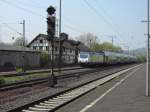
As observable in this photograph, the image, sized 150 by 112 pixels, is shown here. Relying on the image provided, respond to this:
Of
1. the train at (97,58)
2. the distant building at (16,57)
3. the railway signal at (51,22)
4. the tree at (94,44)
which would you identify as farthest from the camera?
the tree at (94,44)

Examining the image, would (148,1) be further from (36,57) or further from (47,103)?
(36,57)

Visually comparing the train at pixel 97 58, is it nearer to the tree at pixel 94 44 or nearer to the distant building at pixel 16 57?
the distant building at pixel 16 57

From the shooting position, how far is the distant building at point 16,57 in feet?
214

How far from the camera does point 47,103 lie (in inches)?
621

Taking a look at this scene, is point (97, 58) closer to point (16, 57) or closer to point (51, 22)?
point (16, 57)

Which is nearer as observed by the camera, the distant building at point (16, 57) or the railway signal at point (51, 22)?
the railway signal at point (51, 22)

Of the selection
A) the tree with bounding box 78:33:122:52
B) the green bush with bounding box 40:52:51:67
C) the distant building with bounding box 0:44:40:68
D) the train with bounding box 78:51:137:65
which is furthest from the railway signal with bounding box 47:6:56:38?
the tree with bounding box 78:33:122:52

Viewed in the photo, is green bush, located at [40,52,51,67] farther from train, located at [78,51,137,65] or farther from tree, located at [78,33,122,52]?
tree, located at [78,33,122,52]

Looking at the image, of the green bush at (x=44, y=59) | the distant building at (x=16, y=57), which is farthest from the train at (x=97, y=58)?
the green bush at (x=44, y=59)

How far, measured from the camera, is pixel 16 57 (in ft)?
231

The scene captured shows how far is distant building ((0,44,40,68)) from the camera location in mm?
65369

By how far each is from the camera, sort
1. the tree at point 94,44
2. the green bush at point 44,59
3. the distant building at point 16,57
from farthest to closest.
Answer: the tree at point 94,44 < the green bush at point 44,59 < the distant building at point 16,57

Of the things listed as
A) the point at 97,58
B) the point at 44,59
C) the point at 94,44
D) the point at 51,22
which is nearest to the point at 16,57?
the point at 44,59

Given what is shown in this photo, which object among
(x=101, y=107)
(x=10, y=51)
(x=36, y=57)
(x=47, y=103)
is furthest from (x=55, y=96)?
(x=36, y=57)
